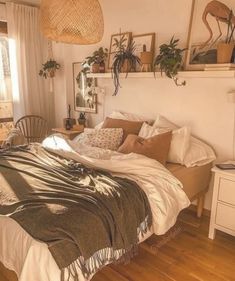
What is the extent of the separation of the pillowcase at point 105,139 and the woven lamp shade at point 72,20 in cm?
108

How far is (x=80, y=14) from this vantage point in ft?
6.24

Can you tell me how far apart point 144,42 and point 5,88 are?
88.6 inches

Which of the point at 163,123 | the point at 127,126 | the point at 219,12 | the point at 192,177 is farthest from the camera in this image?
the point at 127,126

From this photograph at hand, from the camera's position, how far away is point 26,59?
4023 millimetres

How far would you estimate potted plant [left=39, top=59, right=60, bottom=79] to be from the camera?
3.95 metres

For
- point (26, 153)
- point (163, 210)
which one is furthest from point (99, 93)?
point (163, 210)

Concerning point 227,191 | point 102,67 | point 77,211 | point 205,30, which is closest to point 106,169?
point 77,211

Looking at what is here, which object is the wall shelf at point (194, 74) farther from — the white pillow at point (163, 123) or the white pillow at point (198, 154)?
the white pillow at point (198, 154)

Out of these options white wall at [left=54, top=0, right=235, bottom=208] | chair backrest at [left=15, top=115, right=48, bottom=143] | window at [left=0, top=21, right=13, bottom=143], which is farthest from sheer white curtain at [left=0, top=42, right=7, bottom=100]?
white wall at [left=54, top=0, right=235, bottom=208]

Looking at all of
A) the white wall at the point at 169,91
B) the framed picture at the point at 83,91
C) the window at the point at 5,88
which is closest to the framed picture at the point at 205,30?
the white wall at the point at 169,91

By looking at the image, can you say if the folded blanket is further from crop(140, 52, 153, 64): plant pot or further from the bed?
the bed

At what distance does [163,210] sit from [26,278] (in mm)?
1005

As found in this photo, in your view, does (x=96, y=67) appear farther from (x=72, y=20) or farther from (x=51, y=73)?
(x=72, y=20)

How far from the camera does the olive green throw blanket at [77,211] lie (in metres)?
1.37
